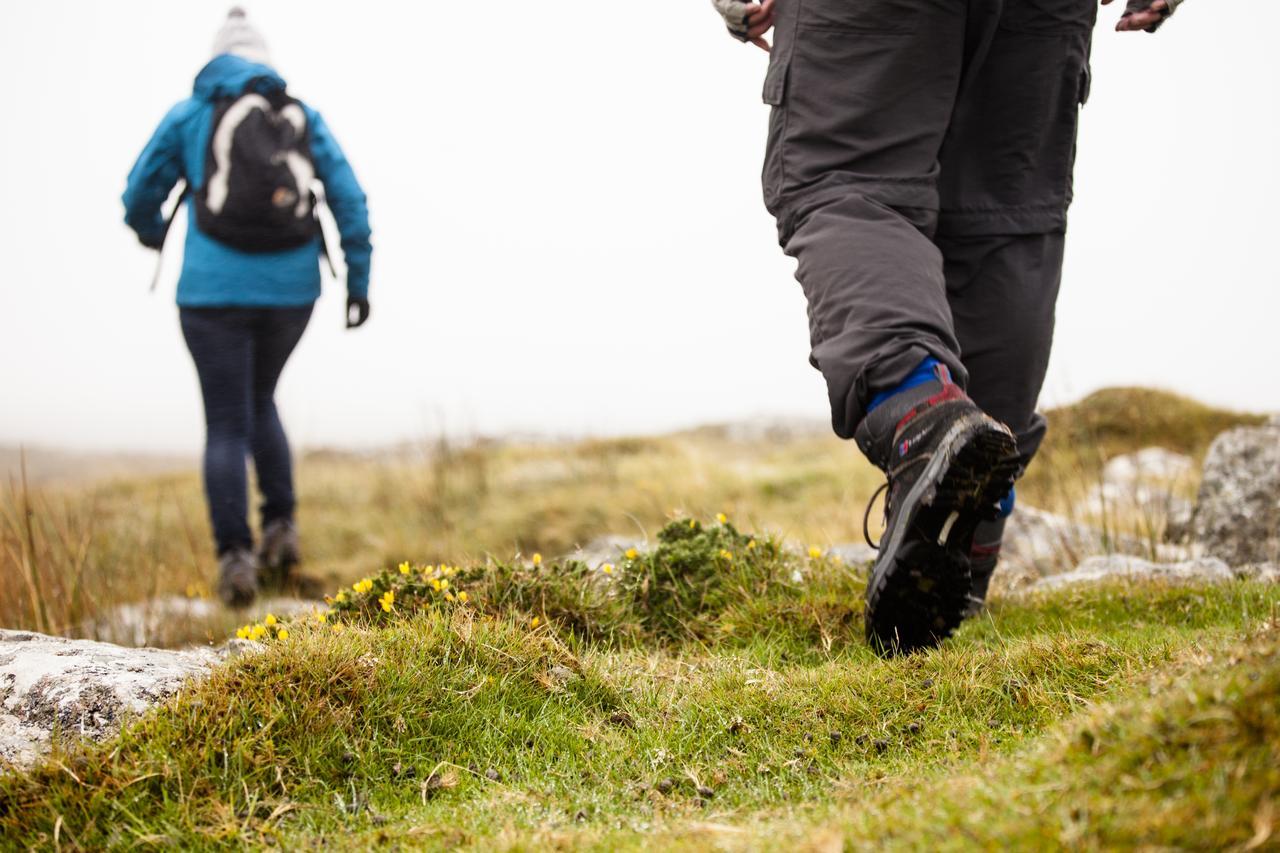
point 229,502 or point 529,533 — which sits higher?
point 229,502

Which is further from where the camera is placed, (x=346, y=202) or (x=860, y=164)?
(x=346, y=202)

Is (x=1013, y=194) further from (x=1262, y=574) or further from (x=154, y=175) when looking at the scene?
(x=154, y=175)

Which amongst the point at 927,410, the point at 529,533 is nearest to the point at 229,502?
the point at 529,533

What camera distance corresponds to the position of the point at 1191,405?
11.0m

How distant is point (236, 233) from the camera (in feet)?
17.3

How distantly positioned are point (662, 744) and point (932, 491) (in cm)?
72

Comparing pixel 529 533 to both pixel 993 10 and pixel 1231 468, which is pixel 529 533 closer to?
pixel 1231 468

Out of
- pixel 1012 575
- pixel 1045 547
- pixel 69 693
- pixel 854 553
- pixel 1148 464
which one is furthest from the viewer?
pixel 1148 464

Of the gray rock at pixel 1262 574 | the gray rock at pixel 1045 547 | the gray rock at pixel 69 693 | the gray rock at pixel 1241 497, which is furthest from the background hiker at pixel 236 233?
the gray rock at pixel 1241 497

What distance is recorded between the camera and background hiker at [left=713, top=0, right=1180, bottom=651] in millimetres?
2057

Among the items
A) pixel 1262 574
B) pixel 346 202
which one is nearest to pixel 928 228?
pixel 1262 574

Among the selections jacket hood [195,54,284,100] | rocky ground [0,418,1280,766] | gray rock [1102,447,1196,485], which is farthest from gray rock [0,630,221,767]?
gray rock [1102,447,1196,485]

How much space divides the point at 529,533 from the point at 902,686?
6598 mm

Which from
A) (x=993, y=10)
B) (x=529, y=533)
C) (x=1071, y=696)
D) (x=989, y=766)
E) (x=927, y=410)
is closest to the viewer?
(x=989, y=766)
